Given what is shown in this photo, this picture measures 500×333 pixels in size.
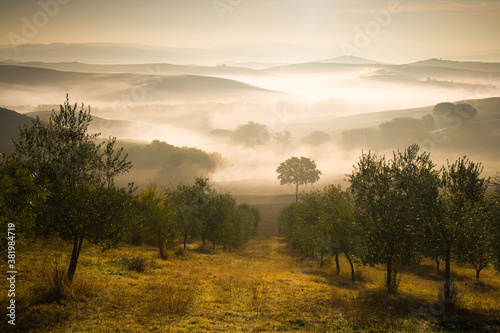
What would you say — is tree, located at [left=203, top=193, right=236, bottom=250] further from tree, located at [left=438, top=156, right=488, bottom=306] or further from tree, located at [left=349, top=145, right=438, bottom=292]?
tree, located at [left=438, top=156, right=488, bottom=306]

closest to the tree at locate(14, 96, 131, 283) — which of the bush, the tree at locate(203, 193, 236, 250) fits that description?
the bush

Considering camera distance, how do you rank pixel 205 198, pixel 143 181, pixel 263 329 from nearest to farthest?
pixel 263 329
pixel 205 198
pixel 143 181

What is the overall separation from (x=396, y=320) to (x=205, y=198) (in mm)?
39062

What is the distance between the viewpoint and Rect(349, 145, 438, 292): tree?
2337cm

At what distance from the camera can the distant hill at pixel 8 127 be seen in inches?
4835

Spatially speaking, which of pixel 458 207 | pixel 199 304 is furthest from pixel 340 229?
pixel 199 304

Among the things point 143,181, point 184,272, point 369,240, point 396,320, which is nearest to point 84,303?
point 184,272

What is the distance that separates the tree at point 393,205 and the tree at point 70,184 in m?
19.5

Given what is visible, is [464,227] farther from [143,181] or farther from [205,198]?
[143,181]

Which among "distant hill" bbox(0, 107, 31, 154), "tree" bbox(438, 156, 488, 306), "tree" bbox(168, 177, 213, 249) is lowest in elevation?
"tree" bbox(168, 177, 213, 249)

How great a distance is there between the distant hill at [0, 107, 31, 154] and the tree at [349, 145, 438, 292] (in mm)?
144186

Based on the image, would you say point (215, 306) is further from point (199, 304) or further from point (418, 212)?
point (418, 212)

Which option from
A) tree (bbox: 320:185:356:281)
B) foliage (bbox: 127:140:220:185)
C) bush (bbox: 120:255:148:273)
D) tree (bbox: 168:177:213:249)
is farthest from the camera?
foliage (bbox: 127:140:220:185)

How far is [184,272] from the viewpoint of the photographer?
29.0 m
